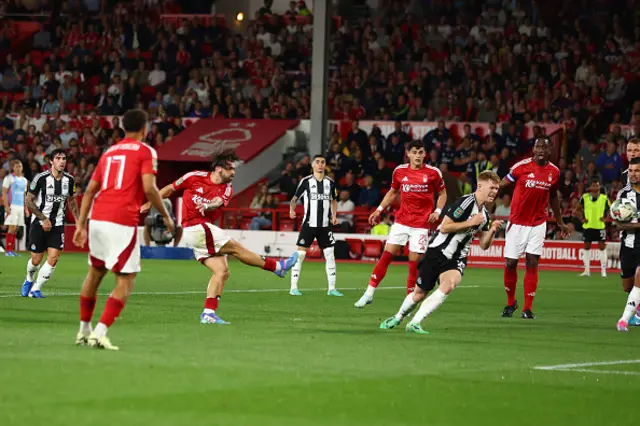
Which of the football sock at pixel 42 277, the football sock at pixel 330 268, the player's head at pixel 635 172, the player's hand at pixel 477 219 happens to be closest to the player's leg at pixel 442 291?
the player's hand at pixel 477 219

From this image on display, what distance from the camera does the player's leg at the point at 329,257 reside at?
20.8 m

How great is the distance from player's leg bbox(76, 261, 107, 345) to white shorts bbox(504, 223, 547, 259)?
7.30 meters

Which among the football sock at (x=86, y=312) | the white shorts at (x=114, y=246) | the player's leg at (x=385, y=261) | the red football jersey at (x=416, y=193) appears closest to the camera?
the white shorts at (x=114, y=246)

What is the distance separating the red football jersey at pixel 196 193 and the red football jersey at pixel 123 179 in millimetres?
3310

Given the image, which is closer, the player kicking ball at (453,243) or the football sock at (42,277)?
the player kicking ball at (453,243)

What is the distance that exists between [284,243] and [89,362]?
22.8 meters

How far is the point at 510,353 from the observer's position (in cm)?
1209

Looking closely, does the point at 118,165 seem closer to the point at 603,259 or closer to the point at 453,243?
the point at 453,243

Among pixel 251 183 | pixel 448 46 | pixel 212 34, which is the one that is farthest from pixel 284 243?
A: pixel 212 34

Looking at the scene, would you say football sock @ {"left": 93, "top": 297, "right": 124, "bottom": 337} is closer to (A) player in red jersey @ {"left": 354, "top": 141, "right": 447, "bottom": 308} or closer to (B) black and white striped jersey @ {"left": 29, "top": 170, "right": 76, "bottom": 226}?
(B) black and white striped jersey @ {"left": 29, "top": 170, "right": 76, "bottom": 226}

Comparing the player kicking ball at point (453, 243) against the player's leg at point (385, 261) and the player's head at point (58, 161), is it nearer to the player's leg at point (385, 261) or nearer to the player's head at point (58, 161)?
the player's leg at point (385, 261)

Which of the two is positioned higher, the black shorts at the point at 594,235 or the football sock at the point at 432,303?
the football sock at the point at 432,303

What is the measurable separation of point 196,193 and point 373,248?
59.1 feet

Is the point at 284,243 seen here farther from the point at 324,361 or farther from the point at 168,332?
the point at 324,361
